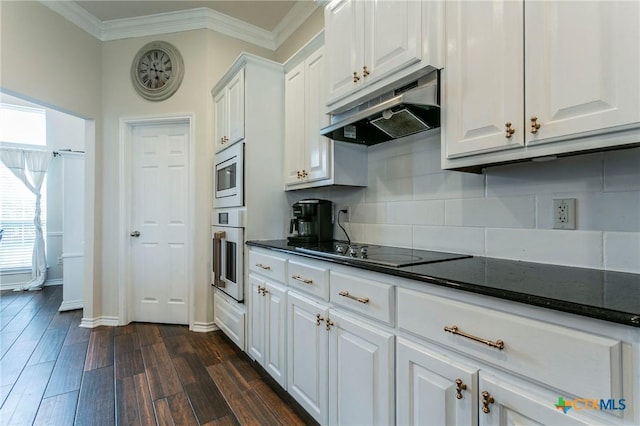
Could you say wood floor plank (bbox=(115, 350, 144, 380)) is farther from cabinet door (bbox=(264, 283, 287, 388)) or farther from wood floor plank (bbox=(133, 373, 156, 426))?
cabinet door (bbox=(264, 283, 287, 388))

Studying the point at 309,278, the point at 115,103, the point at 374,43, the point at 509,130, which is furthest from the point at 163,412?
the point at 115,103

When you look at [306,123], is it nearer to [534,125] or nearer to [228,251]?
[228,251]

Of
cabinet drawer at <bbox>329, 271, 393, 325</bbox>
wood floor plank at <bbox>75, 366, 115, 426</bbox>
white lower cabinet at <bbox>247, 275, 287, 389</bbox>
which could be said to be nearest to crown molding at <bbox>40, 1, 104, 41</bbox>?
white lower cabinet at <bbox>247, 275, 287, 389</bbox>

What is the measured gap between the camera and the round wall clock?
3.11 m

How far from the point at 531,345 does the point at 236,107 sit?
2.50 meters

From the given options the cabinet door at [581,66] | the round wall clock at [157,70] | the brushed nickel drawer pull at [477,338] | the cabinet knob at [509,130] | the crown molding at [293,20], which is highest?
the crown molding at [293,20]

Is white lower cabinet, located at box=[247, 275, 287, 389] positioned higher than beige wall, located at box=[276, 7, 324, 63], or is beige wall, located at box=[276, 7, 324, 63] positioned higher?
beige wall, located at box=[276, 7, 324, 63]

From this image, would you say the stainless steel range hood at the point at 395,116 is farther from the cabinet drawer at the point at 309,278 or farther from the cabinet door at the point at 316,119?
the cabinet drawer at the point at 309,278

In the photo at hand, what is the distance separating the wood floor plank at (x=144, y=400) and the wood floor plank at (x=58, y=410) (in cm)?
32

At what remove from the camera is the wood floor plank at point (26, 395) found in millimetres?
1715

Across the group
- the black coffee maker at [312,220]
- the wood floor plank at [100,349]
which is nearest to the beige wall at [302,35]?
the black coffee maker at [312,220]

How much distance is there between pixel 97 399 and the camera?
6.21ft

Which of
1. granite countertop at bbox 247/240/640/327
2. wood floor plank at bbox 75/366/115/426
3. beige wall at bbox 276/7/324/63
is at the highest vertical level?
beige wall at bbox 276/7/324/63

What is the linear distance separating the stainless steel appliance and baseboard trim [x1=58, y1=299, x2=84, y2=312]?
2.00 meters
